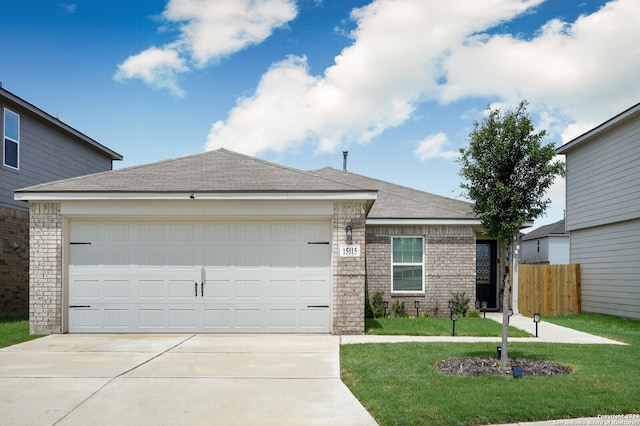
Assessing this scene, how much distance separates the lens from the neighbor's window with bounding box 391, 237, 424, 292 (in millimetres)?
15594

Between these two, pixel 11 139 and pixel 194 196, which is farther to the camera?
pixel 11 139

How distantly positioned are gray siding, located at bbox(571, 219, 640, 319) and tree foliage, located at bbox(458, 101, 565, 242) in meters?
9.61

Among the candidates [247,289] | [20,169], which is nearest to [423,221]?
[247,289]

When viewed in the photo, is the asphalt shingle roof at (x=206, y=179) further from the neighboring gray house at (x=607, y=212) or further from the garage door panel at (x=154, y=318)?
the neighboring gray house at (x=607, y=212)

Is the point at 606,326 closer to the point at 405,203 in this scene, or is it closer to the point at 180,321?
the point at 405,203

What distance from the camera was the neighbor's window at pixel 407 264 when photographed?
51.2 feet

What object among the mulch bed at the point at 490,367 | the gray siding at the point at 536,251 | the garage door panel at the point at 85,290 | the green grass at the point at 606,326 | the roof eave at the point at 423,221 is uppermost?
the roof eave at the point at 423,221

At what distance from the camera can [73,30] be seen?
606 inches

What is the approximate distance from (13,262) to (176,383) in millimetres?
11188

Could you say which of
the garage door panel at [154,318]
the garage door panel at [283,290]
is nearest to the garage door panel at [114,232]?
the garage door panel at [154,318]

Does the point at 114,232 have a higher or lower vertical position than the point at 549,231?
lower

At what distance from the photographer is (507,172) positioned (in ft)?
27.0

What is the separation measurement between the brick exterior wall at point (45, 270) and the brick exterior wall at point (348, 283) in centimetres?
567

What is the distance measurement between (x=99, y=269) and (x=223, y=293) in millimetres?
2654
